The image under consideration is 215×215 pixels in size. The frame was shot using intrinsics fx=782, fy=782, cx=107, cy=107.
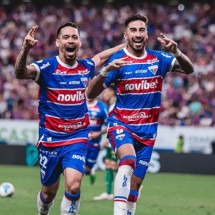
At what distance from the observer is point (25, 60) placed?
27.3 feet

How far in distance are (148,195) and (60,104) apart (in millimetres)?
6128

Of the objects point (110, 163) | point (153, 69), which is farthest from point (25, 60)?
point (110, 163)

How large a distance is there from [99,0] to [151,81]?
21704mm

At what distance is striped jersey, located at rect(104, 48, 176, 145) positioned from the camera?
9289mm

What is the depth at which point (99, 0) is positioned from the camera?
30.7 metres

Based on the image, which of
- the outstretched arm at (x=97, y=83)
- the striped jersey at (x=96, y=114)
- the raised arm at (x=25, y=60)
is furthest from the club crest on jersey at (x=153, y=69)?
the striped jersey at (x=96, y=114)

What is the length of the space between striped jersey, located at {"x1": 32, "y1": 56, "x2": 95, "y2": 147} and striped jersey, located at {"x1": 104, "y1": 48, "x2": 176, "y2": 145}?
52 centimetres

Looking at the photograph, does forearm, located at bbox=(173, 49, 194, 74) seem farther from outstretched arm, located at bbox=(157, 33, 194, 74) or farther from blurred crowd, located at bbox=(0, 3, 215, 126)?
blurred crowd, located at bbox=(0, 3, 215, 126)

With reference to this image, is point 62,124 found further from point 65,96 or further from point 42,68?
point 42,68

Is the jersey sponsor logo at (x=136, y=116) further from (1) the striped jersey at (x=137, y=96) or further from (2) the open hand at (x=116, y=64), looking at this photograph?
(2) the open hand at (x=116, y=64)

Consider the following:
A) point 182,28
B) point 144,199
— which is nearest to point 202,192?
point 144,199

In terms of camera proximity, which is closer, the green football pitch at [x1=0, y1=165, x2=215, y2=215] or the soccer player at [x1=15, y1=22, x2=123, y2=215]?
the soccer player at [x1=15, y1=22, x2=123, y2=215]

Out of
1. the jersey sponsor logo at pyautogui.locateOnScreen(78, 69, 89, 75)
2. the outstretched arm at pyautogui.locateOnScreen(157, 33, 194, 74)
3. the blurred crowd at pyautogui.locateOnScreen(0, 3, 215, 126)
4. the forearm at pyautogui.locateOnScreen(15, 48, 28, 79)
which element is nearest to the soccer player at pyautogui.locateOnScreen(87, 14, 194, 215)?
the outstretched arm at pyautogui.locateOnScreen(157, 33, 194, 74)

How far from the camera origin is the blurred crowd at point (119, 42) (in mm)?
22922
